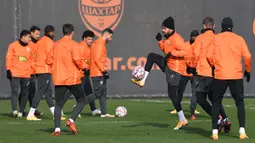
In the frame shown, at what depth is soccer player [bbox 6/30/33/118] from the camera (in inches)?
753

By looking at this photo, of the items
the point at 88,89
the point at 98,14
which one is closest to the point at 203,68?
the point at 88,89

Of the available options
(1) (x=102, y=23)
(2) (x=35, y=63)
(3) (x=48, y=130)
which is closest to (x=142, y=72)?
(3) (x=48, y=130)

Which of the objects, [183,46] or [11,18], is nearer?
[183,46]

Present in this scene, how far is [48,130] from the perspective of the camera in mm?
15461

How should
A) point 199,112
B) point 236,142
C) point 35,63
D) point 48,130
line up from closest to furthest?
1. point 236,142
2. point 48,130
3. point 35,63
4. point 199,112

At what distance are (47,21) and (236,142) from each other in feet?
41.6

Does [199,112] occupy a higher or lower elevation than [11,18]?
lower

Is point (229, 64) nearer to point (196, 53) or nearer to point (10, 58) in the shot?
point (196, 53)

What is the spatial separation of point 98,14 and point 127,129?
1000 centimetres

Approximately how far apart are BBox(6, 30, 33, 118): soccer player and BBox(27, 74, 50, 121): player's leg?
0.81m

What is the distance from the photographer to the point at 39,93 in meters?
18.3

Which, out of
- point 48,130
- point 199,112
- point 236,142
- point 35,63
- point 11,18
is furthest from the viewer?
point 11,18

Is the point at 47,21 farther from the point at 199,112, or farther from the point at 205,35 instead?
the point at 205,35

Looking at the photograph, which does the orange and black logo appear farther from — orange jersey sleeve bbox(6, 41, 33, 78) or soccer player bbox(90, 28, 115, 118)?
soccer player bbox(90, 28, 115, 118)
